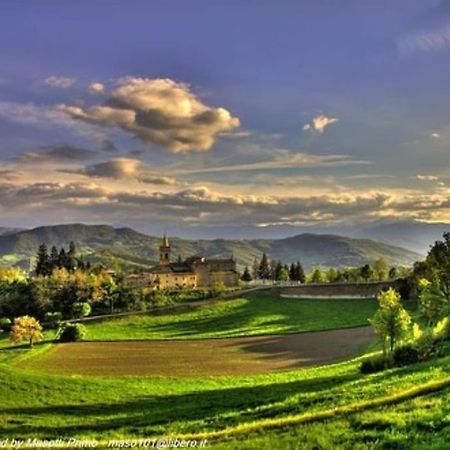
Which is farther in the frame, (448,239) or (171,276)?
(171,276)

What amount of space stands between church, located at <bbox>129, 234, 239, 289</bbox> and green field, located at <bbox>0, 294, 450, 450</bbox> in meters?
105

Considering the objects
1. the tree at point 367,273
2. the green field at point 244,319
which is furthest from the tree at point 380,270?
the green field at point 244,319

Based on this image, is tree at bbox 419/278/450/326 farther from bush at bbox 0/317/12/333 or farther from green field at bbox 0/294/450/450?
bush at bbox 0/317/12/333

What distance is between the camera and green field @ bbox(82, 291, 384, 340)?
99.6 m

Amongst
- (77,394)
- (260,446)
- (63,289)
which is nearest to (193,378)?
(77,394)

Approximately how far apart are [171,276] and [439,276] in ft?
340

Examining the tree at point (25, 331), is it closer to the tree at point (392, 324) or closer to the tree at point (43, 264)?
the tree at point (392, 324)

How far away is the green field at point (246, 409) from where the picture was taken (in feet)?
54.4

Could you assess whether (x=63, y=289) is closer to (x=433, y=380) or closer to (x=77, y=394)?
(x=77, y=394)

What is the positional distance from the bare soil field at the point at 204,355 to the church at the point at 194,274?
7959 cm

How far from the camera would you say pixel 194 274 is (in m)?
175

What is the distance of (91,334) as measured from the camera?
100688mm

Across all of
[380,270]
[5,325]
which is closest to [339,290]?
[380,270]

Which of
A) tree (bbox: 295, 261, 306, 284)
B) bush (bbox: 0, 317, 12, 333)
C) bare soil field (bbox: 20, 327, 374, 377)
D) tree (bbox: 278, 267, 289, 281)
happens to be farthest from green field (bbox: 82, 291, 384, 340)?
tree (bbox: 278, 267, 289, 281)
